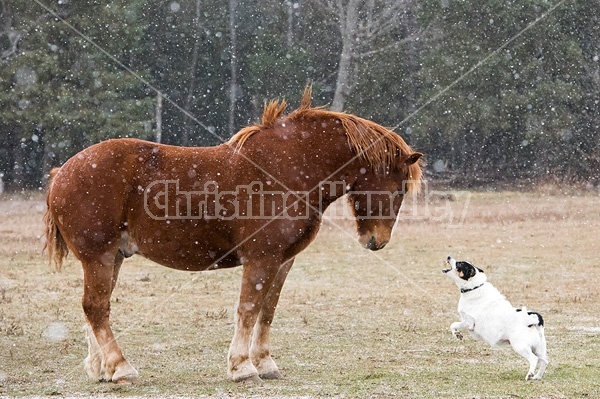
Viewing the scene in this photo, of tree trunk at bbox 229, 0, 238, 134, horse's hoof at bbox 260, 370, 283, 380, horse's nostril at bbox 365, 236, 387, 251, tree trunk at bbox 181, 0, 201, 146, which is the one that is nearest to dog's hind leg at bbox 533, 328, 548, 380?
horse's nostril at bbox 365, 236, 387, 251

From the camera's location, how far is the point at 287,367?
7562mm

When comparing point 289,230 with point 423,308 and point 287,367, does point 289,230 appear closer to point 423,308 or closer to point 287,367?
point 287,367

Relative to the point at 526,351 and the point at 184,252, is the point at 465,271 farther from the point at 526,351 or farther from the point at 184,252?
the point at 184,252

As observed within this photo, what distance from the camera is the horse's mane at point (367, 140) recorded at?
697cm

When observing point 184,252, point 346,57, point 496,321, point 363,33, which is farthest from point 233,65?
point 496,321

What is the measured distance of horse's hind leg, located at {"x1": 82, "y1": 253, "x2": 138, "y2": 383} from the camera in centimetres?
674

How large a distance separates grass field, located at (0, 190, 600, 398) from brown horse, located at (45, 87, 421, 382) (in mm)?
597

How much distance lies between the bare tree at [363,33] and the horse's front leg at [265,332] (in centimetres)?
2407

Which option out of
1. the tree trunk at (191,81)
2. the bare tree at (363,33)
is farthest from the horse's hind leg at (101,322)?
the tree trunk at (191,81)

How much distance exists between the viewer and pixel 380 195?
7059 millimetres

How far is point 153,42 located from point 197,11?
2.45 meters

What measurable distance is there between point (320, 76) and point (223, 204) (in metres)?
31.5

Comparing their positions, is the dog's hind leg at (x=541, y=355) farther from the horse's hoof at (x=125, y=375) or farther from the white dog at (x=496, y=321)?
the horse's hoof at (x=125, y=375)

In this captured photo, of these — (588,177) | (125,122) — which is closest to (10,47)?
(125,122)
